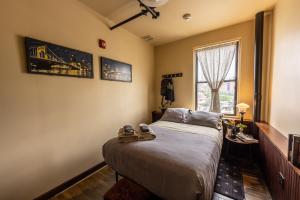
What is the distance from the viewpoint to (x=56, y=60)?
1757mm

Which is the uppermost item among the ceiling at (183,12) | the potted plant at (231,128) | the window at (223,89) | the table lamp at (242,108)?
the ceiling at (183,12)

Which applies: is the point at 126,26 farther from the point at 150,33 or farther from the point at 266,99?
the point at 266,99

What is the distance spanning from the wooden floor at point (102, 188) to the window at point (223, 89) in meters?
1.32

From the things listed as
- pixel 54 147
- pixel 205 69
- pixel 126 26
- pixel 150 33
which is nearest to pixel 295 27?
pixel 205 69

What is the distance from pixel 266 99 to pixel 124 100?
271 centimetres

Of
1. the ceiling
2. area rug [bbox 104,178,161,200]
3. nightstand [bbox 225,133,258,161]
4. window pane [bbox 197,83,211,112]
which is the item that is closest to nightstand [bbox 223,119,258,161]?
nightstand [bbox 225,133,258,161]

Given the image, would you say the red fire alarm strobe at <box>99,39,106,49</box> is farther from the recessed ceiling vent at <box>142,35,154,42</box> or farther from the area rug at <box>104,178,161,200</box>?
the area rug at <box>104,178,161,200</box>

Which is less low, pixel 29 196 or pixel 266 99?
pixel 266 99

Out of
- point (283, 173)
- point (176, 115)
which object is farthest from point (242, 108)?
point (283, 173)

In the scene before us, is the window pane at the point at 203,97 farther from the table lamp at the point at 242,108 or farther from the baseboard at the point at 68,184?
the baseboard at the point at 68,184

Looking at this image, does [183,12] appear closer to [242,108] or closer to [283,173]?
[242,108]

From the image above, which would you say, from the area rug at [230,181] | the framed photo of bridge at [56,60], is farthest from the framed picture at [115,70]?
the area rug at [230,181]

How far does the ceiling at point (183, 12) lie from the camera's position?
2072 mm

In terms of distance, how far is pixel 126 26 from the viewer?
9.16 feet
